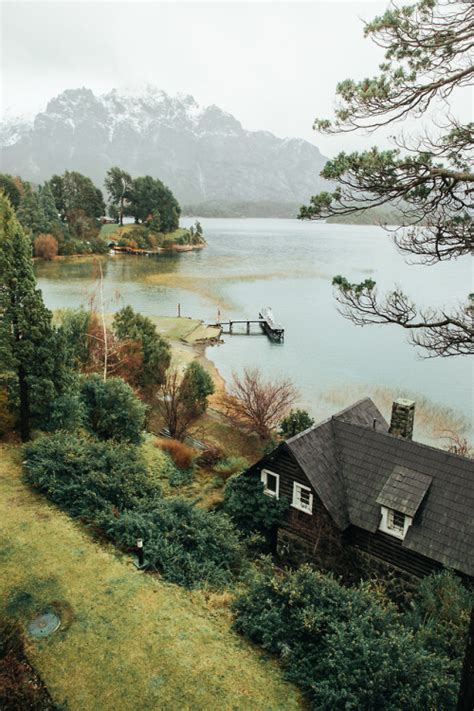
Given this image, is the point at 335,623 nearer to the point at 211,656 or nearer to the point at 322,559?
the point at 211,656

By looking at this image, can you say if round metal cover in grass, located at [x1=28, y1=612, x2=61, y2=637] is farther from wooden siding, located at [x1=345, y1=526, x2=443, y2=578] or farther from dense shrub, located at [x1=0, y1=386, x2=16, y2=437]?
dense shrub, located at [x1=0, y1=386, x2=16, y2=437]

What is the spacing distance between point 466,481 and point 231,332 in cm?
3835

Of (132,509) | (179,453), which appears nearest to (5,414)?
(132,509)

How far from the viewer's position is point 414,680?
341 inches

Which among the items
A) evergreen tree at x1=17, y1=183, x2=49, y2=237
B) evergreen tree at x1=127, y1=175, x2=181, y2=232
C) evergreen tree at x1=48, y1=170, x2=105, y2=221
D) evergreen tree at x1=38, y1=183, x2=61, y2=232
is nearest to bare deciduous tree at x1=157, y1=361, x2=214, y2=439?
evergreen tree at x1=17, y1=183, x2=49, y2=237

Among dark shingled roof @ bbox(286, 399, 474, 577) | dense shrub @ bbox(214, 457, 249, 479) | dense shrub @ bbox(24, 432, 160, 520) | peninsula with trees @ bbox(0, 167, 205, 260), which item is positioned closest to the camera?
dark shingled roof @ bbox(286, 399, 474, 577)

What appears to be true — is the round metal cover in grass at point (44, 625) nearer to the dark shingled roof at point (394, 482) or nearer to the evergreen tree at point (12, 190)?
the dark shingled roof at point (394, 482)

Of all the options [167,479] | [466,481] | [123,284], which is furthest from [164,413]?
[123,284]

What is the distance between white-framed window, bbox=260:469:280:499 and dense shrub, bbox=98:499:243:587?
7.49 ft

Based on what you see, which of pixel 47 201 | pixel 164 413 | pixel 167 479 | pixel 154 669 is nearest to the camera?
pixel 154 669

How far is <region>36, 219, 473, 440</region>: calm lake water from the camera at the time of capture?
37.3 metres

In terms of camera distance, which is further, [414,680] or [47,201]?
[47,201]

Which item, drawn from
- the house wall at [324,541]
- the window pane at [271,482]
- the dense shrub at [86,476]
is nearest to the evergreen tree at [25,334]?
the dense shrub at [86,476]

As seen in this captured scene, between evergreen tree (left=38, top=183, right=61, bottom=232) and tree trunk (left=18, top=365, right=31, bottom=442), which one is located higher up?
evergreen tree (left=38, top=183, right=61, bottom=232)
